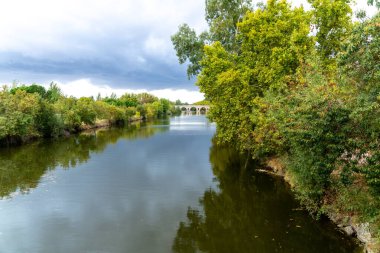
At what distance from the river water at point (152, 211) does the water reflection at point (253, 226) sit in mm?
51

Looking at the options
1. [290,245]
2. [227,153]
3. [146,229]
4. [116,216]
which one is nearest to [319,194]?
[290,245]

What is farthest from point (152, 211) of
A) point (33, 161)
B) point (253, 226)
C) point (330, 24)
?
point (33, 161)

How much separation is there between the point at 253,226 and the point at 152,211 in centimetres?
663

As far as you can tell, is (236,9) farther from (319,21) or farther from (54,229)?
(54,229)

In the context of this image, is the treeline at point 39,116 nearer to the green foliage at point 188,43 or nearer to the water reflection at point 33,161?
the water reflection at point 33,161

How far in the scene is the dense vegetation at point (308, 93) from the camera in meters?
12.3

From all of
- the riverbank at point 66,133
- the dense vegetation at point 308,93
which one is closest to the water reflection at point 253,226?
the dense vegetation at point 308,93

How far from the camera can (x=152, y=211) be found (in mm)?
20109

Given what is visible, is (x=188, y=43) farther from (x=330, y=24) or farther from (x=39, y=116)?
(x=39, y=116)

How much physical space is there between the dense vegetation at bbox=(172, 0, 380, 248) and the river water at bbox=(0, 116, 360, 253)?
8.07ft

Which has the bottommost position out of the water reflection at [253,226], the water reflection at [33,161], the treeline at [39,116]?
the water reflection at [253,226]

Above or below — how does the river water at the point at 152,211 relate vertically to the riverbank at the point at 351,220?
below

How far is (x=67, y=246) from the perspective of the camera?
15086mm

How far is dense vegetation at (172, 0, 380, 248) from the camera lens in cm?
1234
